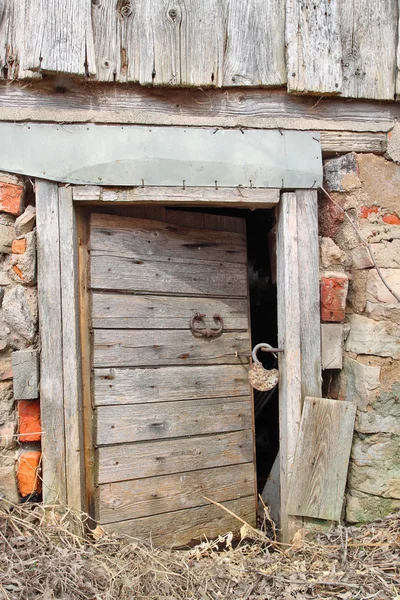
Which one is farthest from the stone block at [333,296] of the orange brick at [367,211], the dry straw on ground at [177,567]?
the dry straw on ground at [177,567]

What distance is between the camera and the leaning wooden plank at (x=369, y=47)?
3.10 meters

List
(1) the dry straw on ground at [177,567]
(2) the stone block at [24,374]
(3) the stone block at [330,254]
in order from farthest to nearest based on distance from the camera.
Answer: (3) the stone block at [330,254] → (2) the stone block at [24,374] → (1) the dry straw on ground at [177,567]

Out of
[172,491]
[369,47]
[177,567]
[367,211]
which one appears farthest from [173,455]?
[369,47]

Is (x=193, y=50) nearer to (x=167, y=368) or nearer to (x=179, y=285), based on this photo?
(x=179, y=285)

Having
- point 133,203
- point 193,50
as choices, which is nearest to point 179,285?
point 133,203

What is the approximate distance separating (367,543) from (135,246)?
1987mm

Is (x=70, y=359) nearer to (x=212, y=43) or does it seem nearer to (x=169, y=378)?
(x=169, y=378)

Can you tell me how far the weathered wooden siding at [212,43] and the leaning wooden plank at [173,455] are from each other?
6.43ft

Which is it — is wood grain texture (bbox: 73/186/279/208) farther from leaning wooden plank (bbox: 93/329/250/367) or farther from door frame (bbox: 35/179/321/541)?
leaning wooden plank (bbox: 93/329/250/367)

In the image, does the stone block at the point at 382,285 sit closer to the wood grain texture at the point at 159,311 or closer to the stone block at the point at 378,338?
the stone block at the point at 378,338

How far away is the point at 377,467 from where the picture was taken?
118 inches

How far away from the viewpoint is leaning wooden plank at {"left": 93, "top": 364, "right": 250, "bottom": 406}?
9.82 ft

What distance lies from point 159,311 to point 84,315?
1.42ft

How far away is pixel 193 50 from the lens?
2.95 meters
